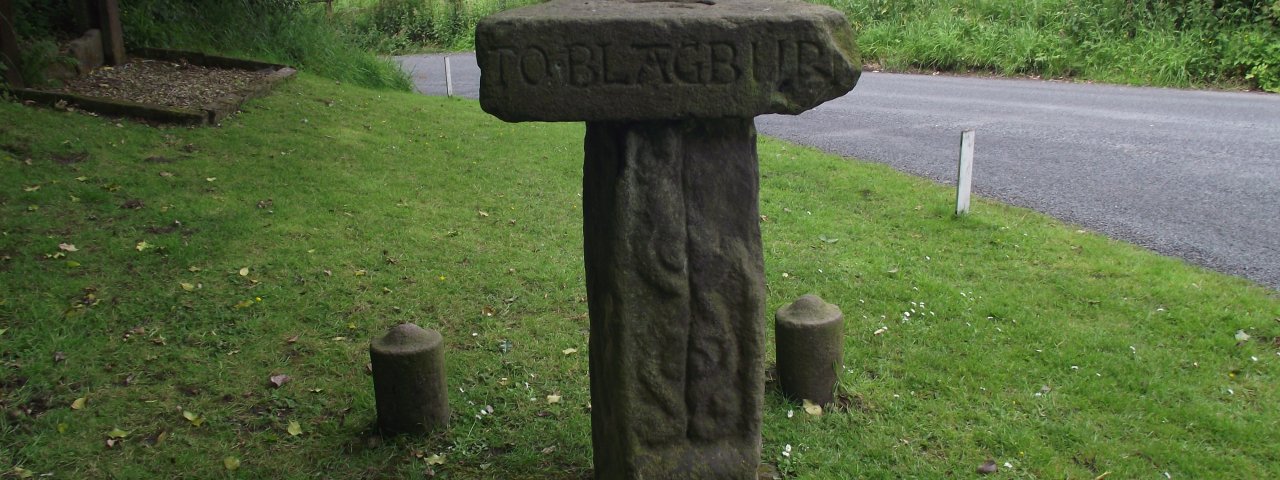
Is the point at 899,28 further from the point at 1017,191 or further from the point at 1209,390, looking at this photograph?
the point at 1209,390

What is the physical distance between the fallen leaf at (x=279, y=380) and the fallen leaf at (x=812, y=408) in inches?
95.2

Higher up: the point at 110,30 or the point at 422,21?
the point at 110,30

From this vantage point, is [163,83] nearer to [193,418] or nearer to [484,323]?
[484,323]

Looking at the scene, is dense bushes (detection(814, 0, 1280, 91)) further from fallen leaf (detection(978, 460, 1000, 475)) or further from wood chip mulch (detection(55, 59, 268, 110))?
wood chip mulch (detection(55, 59, 268, 110))

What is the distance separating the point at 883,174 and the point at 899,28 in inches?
379

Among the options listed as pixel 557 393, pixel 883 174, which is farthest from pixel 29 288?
pixel 883 174

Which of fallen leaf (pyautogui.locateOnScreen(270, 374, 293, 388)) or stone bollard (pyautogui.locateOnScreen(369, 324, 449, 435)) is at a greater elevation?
stone bollard (pyautogui.locateOnScreen(369, 324, 449, 435))

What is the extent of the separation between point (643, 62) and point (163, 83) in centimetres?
852

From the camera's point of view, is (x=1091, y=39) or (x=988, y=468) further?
(x=1091, y=39)

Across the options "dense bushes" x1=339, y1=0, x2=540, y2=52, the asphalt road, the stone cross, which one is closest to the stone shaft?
the stone cross

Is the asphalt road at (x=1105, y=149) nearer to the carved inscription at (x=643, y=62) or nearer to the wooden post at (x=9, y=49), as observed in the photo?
the carved inscription at (x=643, y=62)

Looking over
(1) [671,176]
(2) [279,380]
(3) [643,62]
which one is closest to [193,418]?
(2) [279,380]

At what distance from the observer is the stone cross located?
2.76 metres

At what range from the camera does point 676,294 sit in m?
3.08
